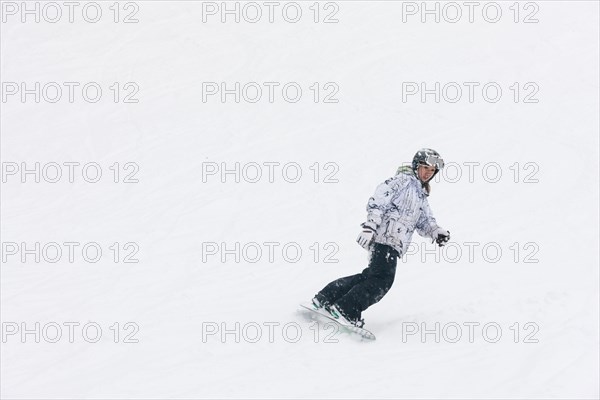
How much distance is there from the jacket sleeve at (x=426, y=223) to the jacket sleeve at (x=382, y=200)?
345 mm

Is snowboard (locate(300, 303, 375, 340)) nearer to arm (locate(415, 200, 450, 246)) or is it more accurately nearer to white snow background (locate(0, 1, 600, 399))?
white snow background (locate(0, 1, 600, 399))

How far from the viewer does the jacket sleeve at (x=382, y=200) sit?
26.8 ft

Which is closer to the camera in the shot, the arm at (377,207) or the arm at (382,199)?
the arm at (377,207)

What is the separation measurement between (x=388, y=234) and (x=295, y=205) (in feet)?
15.7

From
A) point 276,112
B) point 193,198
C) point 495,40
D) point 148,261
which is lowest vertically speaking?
point 148,261

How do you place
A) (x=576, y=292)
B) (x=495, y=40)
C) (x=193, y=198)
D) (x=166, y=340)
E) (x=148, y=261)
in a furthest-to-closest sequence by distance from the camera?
1. (x=495, y=40)
2. (x=193, y=198)
3. (x=148, y=261)
4. (x=576, y=292)
5. (x=166, y=340)

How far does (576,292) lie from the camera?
9297mm

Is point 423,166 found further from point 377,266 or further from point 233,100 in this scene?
point 233,100

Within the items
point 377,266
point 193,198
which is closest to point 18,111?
point 193,198

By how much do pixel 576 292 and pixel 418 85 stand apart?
8520mm

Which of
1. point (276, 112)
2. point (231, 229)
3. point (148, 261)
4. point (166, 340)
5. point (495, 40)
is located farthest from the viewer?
point (495, 40)

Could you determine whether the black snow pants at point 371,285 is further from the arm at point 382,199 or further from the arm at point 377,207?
the arm at point 382,199

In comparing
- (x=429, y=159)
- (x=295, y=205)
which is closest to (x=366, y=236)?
(x=429, y=159)

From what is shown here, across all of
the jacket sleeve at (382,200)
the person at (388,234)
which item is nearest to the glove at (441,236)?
the person at (388,234)
